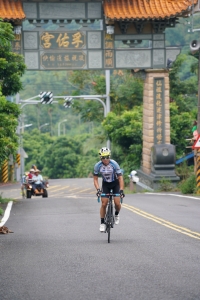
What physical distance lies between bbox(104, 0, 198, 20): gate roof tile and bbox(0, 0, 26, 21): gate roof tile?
402 centimetres

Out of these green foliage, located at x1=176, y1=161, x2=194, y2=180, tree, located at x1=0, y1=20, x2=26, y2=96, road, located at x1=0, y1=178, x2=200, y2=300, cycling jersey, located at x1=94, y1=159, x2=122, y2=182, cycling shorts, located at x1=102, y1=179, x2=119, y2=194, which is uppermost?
tree, located at x1=0, y1=20, x2=26, y2=96

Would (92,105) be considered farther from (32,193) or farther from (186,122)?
(32,193)

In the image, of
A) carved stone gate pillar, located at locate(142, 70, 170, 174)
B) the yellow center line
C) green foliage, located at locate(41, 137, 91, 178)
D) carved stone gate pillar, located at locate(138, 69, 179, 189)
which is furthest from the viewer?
green foliage, located at locate(41, 137, 91, 178)

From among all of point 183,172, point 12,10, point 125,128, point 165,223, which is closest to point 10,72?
point 12,10

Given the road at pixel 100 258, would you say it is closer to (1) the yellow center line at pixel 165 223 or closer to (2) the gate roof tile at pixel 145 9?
(1) the yellow center line at pixel 165 223

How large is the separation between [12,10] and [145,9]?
6338 mm

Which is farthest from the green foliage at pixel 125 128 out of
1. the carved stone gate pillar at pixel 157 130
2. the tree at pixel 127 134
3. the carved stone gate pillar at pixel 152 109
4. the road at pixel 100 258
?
the road at pixel 100 258

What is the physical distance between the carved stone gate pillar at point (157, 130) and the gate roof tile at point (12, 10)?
681 cm

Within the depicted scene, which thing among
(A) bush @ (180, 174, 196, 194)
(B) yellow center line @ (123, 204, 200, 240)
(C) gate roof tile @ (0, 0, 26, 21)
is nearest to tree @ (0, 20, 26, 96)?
(B) yellow center line @ (123, 204, 200, 240)

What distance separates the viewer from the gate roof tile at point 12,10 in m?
36.1

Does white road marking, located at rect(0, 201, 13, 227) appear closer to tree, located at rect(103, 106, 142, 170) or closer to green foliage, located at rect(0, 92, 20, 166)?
green foliage, located at rect(0, 92, 20, 166)

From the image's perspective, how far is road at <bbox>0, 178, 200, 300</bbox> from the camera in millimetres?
9312

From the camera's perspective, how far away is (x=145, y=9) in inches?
1462

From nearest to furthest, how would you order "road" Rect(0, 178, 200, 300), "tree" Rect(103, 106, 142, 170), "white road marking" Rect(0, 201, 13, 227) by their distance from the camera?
"road" Rect(0, 178, 200, 300) → "white road marking" Rect(0, 201, 13, 227) → "tree" Rect(103, 106, 142, 170)
